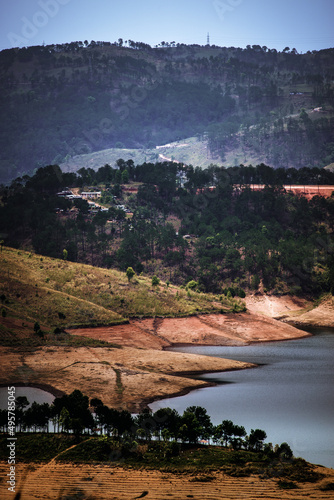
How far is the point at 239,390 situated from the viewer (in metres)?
83.8

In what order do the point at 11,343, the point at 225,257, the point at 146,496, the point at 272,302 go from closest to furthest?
the point at 146,496 → the point at 11,343 → the point at 272,302 → the point at 225,257

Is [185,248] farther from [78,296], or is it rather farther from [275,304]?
[78,296]

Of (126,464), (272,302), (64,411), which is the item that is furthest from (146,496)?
(272,302)

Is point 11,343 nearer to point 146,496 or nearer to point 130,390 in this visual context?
point 130,390

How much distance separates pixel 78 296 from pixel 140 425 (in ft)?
225

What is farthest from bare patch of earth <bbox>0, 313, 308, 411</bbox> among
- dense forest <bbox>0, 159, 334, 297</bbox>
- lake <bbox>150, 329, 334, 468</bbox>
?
dense forest <bbox>0, 159, 334, 297</bbox>

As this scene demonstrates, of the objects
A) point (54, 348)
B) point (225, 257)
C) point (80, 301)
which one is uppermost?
point (225, 257)

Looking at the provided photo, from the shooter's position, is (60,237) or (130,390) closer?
(130,390)

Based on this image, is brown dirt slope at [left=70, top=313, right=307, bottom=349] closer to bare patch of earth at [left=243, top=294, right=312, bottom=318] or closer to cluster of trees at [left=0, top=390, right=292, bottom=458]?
bare patch of earth at [left=243, top=294, right=312, bottom=318]

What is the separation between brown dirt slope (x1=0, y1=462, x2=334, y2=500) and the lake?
29.6ft

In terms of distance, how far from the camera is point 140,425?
6147 cm

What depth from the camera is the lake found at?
63969mm

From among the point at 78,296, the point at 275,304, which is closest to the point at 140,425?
the point at 78,296

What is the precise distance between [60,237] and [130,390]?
107m
